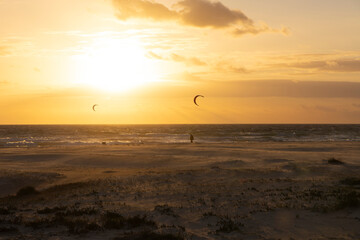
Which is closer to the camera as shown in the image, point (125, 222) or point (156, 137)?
point (125, 222)

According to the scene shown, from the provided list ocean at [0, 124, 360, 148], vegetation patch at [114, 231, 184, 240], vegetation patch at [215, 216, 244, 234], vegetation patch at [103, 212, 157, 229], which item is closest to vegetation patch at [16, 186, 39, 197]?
vegetation patch at [103, 212, 157, 229]

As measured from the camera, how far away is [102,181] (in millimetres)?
19812

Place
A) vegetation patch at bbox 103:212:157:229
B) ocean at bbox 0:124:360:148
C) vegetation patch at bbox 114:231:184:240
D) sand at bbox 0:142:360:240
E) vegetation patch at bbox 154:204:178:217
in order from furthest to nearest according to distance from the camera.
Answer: ocean at bbox 0:124:360:148 < vegetation patch at bbox 154:204:178:217 < vegetation patch at bbox 103:212:157:229 < sand at bbox 0:142:360:240 < vegetation patch at bbox 114:231:184:240

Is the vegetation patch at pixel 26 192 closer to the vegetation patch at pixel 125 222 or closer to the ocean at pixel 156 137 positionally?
the vegetation patch at pixel 125 222

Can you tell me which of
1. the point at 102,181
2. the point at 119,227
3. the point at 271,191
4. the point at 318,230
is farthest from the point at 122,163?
the point at 318,230

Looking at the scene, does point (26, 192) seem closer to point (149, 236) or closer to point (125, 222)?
point (125, 222)

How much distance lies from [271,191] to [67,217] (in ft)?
28.4

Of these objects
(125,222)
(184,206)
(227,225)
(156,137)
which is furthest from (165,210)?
(156,137)

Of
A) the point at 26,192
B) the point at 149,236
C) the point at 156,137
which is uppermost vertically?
the point at 156,137

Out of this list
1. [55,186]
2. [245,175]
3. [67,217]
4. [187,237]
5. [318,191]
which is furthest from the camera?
[245,175]

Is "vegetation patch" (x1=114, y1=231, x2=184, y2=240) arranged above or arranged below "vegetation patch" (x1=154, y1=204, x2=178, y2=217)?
below

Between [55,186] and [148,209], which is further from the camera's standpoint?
[55,186]

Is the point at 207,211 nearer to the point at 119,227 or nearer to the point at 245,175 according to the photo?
the point at 119,227

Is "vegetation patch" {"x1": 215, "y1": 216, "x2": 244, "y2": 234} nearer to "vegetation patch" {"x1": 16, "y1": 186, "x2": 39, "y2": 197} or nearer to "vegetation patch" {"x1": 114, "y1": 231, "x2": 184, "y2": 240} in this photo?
"vegetation patch" {"x1": 114, "y1": 231, "x2": 184, "y2": 240}
